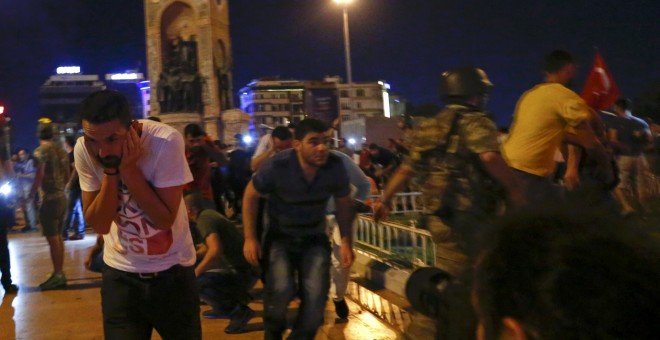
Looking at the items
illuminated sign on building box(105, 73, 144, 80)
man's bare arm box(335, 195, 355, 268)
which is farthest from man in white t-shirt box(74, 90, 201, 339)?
illuminated sign on building box(105, 73, 144, 80)

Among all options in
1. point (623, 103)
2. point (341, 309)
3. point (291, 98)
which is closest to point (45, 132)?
point (341, 309)

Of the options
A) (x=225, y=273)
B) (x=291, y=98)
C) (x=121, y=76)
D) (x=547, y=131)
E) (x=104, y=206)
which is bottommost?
(x=225, y=273)

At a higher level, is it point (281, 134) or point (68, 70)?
point (68, 70)

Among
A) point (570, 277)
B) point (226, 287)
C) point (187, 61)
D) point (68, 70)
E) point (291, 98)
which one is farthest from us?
point (68, 70)

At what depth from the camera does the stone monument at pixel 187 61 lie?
29594 millimetres

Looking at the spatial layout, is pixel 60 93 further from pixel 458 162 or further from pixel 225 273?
pixel 458 162

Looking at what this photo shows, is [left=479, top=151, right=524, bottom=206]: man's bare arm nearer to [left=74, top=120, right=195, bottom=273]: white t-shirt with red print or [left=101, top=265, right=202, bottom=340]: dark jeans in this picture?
[left=74, top=120, right=195, bottom=273]: white t-shirt with red print

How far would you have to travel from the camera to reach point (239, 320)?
6.29 meters

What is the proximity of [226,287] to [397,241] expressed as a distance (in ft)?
8.40

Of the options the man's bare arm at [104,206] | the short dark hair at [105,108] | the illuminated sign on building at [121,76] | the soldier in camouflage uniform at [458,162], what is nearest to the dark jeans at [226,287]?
the soldier in camouflage uniform at [458,162]

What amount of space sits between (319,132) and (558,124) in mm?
1540

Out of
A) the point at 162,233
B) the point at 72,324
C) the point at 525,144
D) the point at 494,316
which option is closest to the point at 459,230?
the point at 525,144

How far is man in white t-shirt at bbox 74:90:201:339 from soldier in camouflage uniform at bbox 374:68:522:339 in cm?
138

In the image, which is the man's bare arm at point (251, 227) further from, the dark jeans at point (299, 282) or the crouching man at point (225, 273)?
the crouching man at point (225, 273)
